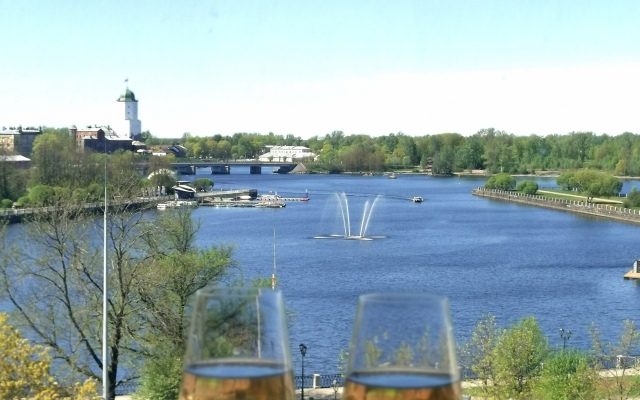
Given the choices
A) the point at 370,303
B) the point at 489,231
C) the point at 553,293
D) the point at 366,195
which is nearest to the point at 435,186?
the point at 366,195

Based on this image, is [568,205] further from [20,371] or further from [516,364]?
[20,371]

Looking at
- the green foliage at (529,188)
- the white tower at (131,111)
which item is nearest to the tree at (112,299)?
the green foliage at (529,188)

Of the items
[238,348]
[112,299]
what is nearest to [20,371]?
[112,299]

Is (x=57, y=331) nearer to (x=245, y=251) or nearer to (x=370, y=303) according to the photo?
(x=370, y=303)

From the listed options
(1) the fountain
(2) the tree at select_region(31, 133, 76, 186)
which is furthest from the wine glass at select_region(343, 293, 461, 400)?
(2) the tree at select_region(31, 133, 76, 186)

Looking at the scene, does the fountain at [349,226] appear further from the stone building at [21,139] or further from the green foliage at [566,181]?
the stone building at [21,139]
